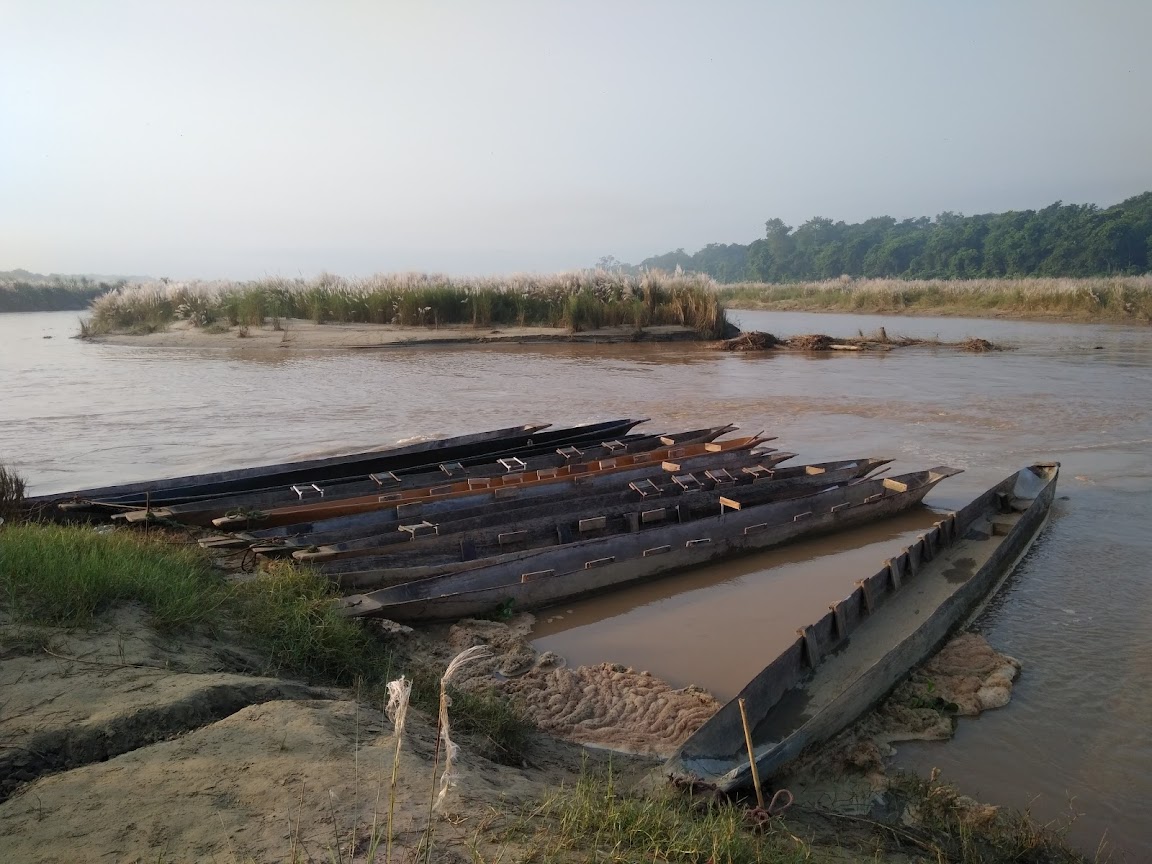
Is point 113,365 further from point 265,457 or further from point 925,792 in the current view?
point 925,792

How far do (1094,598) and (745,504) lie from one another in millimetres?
2748

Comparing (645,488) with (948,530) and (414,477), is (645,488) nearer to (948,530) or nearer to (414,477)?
(414,477)

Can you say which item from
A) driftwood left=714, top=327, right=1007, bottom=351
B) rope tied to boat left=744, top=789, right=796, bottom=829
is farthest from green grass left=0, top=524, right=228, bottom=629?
driftwood left=714, top=327, right=1007, bottom=351

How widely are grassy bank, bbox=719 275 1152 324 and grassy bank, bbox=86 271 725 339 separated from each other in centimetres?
335

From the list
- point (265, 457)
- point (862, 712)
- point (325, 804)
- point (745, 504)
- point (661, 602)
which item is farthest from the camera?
point (265, 457)

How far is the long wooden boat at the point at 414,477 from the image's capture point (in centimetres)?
605

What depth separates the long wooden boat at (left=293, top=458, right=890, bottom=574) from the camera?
5422 millimetres

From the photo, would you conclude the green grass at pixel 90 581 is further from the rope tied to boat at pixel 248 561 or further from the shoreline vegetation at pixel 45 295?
the shoreline vegetation at pixel 45 295

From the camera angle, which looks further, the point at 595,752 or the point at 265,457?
the point at 265,457

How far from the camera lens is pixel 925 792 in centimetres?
343

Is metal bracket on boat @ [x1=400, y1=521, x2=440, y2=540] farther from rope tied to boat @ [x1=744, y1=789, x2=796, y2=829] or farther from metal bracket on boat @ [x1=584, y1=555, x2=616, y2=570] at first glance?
rope tied to boat @ [x1=744, y1=789, x2=796, y2=829]

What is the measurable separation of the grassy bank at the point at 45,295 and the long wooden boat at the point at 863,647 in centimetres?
4796

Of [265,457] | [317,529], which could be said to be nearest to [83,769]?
[317,529]

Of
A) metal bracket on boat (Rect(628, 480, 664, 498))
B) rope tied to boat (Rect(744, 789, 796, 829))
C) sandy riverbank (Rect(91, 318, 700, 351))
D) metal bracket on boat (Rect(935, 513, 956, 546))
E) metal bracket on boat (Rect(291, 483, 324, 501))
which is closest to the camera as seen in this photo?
rope tied to boat (Rect(744, 789, 796, 829))
